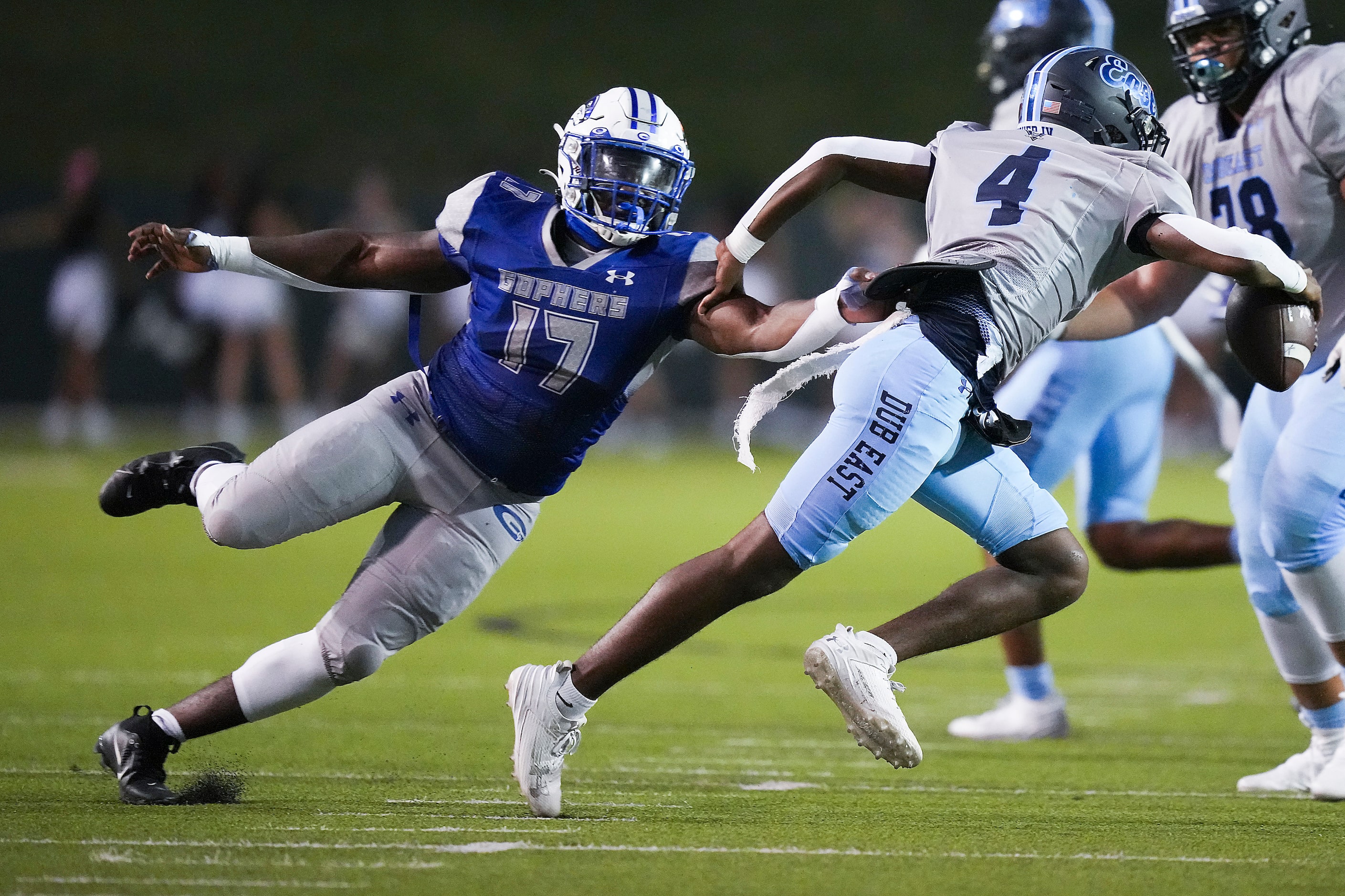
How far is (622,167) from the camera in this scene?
389 centimetres

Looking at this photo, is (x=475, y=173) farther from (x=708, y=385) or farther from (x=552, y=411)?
(x=552, y=411)

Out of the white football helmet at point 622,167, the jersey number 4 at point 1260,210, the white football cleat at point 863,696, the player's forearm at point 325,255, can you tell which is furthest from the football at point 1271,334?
the player's forearm at point 325,255

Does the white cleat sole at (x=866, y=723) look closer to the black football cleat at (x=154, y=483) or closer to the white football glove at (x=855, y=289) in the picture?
the white football glove at (x=855, y=289)

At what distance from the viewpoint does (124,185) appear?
56.1 ft

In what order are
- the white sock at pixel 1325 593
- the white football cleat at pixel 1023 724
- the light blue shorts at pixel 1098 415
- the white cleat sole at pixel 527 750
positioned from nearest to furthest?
the white cleat sole at pixel 527 750, the white sock at pixel 1325 593, the white football cleat at pixel 1023 724, the light blue shorts at pixel 1098 415

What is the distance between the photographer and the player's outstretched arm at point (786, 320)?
3.64 metres

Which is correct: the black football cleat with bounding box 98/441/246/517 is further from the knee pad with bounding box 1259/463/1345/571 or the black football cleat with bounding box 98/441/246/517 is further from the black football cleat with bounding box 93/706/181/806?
the knee pad with bounding box 1259/463/1345/571

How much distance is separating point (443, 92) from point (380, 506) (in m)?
17.3

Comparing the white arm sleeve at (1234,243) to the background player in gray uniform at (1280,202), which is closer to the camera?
the white arm sleeve at (1234,243)

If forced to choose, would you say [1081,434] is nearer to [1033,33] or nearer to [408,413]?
[1033,33]

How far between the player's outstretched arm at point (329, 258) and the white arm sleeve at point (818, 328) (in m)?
0.84

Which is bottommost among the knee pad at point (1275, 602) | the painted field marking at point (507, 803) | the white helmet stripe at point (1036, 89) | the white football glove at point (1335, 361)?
the knee pad at point (1275, 602)

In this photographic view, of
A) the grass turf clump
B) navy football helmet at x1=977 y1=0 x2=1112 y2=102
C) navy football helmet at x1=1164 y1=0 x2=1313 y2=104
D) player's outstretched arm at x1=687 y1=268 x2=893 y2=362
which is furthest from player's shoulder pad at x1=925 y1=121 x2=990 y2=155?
the grass turf clump

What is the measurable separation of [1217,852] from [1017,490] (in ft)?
2.76
